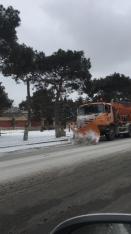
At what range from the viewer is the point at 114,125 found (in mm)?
23469

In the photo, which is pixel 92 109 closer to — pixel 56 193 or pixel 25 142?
pixel 25 142

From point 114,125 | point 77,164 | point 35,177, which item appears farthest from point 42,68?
point 35,177

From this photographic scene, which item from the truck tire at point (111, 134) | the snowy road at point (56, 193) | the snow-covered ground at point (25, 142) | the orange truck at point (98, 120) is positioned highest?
the orange truck at point (98, 120)

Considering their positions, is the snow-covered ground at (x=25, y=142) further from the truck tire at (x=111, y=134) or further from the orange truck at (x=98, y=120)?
the truck tire at (x=111, y=134)

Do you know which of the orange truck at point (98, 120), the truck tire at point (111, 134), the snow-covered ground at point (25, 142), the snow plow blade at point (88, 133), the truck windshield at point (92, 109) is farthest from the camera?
the truck tire at point (111, 134)

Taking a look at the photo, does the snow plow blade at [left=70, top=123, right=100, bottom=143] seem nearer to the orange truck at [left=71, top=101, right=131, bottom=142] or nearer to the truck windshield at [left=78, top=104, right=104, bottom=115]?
the orange truck at [left=71, top=101, right=131, bottom=142]

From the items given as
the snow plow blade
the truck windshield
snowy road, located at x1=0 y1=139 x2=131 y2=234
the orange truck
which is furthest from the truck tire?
snowy road, located at x1=0 y1=139 x2=131 y2=234

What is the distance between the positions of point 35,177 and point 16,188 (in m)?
1.36

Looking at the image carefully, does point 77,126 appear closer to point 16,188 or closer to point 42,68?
point 42,68

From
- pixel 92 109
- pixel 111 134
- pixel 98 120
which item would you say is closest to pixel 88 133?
pixel 98 120

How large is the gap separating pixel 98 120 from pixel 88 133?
1.87 meters

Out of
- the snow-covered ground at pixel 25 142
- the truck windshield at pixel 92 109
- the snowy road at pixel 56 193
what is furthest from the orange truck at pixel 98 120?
the snowy road at pixel 56 193

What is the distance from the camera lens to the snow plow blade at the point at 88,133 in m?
20.5

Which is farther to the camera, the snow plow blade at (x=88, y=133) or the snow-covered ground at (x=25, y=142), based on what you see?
the snow plow blade at (x=88, y=133)
